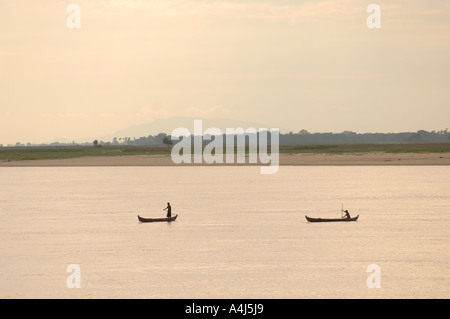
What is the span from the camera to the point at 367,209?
196ft

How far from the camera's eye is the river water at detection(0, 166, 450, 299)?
29422mm

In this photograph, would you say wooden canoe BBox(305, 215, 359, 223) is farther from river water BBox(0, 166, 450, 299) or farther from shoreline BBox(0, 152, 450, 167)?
shoreline BBox(0, 152, 450, 167)

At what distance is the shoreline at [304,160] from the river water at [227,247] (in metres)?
73.5

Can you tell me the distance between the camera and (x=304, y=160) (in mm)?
158875

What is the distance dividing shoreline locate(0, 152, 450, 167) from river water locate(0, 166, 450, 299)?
241ft

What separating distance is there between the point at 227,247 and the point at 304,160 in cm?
12123

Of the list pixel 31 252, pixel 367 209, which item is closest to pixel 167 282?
pixel 31 252

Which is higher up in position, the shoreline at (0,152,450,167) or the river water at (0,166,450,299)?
the shoreline at (0,152,450,167)

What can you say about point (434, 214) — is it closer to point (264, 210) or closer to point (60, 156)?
point (264, 210)

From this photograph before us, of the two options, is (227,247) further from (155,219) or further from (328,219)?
(328,219)

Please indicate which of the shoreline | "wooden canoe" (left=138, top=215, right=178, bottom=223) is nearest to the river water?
"wooden canoe" (left=138, top=215, right=178, bottom=223)

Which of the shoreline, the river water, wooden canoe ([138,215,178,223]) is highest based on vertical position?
the shoreline

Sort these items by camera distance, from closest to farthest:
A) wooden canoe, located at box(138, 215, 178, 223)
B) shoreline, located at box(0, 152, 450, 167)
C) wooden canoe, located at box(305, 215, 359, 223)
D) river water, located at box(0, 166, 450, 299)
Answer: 1. river water, located at box(0, 166, 450, 299)
2. wooden canoe, located at box(305, 215, 359, 223)
3. wooden canoe, located at box(138, 215, 178, 223)
4. shoreline, located at box(0, 152, 450, 167)

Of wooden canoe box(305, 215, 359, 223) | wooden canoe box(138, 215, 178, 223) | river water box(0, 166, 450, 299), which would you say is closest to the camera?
river water box(0, 166, 450, 299)
